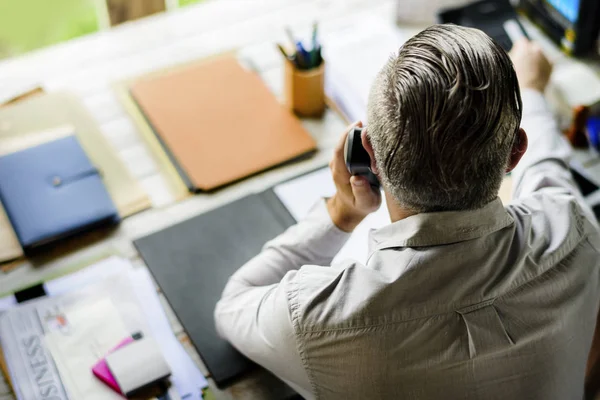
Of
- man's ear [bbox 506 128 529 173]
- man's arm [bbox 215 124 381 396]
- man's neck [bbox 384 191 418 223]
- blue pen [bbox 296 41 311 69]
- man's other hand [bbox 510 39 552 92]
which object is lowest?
man's arm [bbox 215 124 381 396]

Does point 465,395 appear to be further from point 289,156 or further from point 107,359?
point 289,156

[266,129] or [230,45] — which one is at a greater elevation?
[230,45]

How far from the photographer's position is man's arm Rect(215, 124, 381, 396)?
39.5 inches

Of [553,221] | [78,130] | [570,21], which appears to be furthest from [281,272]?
[570,21]

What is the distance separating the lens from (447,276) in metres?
0.89

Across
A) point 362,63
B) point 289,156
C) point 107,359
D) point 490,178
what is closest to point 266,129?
point 289,156

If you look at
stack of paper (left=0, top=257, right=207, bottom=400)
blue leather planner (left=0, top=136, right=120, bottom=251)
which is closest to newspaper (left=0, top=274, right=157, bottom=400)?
stack of paper (left=0, top=257, right=207, bottom=400)

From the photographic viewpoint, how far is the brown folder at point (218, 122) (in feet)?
4.71

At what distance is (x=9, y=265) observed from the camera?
1282 millimetres

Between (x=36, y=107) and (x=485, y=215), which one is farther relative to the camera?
(x=36, y=107)

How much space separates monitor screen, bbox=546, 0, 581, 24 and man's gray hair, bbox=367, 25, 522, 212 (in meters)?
0.86

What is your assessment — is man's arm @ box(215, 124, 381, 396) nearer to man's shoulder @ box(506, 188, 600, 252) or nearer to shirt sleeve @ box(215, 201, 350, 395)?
shirt sleeve @ box(215, 201, 350, 395)

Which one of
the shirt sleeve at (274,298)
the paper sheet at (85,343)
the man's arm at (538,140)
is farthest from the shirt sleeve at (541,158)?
the paper sheet at (85,343)

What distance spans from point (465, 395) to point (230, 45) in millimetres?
1077
